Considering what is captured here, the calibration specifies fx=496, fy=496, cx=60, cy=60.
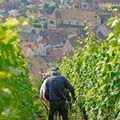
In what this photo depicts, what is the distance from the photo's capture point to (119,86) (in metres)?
6.34

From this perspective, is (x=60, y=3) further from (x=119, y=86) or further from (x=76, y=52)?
(x=119, y=86)

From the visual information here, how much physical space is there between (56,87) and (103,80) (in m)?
1.60

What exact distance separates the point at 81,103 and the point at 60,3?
106906 millimetres

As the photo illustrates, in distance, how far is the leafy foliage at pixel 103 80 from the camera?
19.6ft

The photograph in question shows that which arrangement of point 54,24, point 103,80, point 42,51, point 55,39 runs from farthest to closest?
point 54,24 → point 55,39 → point 42,51 → point 103,80

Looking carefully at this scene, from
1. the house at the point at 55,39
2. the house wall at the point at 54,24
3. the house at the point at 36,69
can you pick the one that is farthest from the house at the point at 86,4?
the house at the point at 36,69

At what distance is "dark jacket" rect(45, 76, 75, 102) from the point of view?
870 centimetres

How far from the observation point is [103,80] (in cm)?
729

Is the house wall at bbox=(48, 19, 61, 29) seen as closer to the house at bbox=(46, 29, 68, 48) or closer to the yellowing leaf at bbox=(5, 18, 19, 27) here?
the house at bbox=(46, 29, 68, 48)

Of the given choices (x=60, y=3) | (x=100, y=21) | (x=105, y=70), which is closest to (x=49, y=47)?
(x=100, y=21)

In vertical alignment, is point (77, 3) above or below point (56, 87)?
below

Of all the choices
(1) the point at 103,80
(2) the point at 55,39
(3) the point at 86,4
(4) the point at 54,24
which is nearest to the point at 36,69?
(1) the point at 103,80

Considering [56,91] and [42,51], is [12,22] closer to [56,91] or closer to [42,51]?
[56,91]

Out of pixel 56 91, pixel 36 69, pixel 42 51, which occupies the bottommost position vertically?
pixel 42 51
